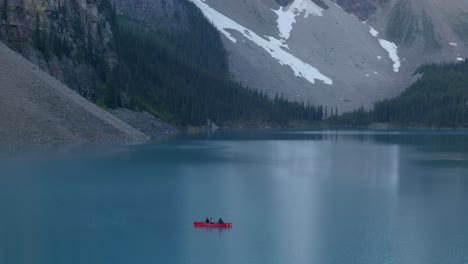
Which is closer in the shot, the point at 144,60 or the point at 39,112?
the point at 39,112

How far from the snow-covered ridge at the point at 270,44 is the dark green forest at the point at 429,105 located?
51.4ft

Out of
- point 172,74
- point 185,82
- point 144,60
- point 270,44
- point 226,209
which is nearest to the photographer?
point 226,209

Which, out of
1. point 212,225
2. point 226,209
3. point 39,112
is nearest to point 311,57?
point 39,112

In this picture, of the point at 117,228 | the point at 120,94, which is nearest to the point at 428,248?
the point at 117,228

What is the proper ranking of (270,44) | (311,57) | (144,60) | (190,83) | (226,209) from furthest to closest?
1. (311,57)
2. (270,44)
3. (190,83)
4. (144,60)
5. (226,209)

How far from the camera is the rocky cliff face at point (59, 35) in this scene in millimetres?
84312

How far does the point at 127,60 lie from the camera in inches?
4594

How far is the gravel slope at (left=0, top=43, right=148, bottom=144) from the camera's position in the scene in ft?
205

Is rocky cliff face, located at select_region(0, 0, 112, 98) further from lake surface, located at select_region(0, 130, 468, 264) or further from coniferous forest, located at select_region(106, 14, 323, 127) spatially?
lake surface, located at select_region(0, 130, 468, 264)

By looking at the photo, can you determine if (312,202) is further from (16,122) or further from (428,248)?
(16,122)

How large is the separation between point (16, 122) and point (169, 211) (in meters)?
31.5

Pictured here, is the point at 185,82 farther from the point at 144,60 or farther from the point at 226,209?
the point at 226,209

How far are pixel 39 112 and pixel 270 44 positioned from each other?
396ft

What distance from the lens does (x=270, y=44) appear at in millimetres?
181125
